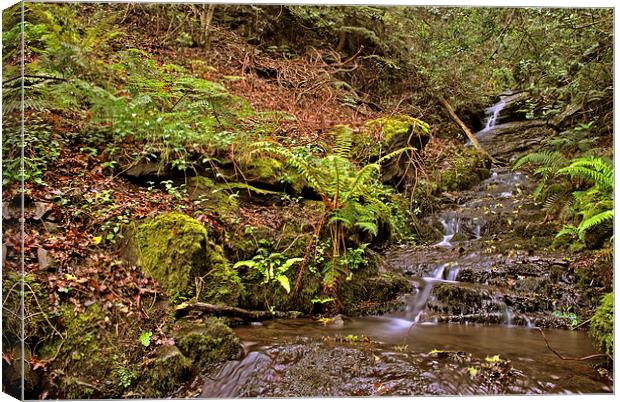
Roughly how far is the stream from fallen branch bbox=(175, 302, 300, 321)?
10cm

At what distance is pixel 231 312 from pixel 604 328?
2644 millimetres

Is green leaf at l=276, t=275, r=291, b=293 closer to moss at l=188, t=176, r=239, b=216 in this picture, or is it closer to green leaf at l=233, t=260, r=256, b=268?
green leaf at l=233, t=260, r=256, b=268

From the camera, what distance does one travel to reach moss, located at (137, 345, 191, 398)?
2645 millimetres

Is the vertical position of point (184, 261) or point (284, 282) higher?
point (184, 261)

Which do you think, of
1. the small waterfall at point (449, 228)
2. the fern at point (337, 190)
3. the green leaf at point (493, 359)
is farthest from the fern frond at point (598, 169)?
the green leaf at point (493, 359)

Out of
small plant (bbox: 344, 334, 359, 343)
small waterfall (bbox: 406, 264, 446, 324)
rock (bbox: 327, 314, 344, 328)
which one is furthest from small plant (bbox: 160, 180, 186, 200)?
small waterfall (bbox: 406, 264, 446, 324)

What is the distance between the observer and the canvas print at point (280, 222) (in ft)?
8.97

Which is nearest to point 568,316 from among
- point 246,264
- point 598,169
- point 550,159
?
point 598,169

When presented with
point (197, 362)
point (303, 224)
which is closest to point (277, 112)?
point (303, 224)

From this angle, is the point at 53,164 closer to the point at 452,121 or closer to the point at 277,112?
the point at 277,112

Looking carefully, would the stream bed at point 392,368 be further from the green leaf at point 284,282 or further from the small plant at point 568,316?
the small plant at point 568,316

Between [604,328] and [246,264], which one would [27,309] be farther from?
[604,328]

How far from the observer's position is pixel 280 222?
4059 millimetres

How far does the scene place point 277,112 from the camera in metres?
5.34
